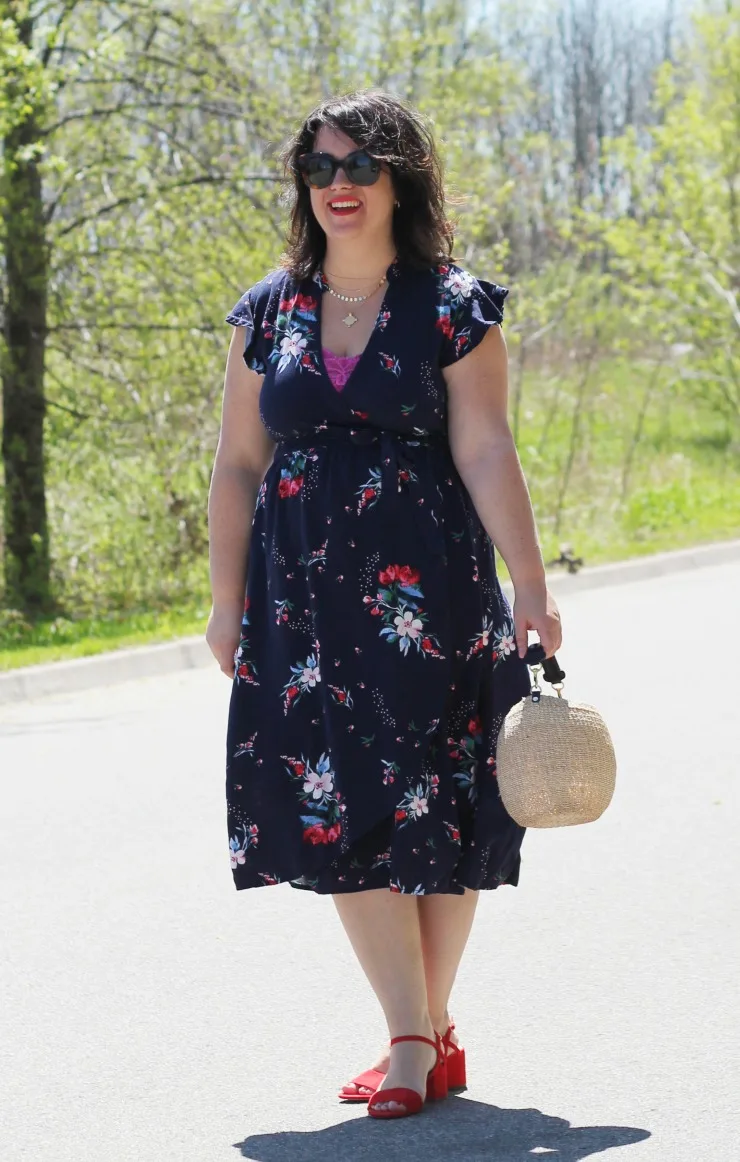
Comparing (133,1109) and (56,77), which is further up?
(56,77)

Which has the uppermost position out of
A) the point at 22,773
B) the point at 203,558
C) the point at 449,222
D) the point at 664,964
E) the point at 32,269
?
the point at 449,222

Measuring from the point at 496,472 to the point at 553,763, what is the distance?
0.55m

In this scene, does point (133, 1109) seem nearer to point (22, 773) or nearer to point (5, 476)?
point (22, 773)

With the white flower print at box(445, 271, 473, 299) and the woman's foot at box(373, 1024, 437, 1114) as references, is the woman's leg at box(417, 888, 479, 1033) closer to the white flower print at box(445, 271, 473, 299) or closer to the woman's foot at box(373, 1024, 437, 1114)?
the woman's foot at box(373, 1024, 437, 1114)

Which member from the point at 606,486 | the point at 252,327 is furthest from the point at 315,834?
the point at 606,486

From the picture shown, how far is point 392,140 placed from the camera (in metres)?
3.50

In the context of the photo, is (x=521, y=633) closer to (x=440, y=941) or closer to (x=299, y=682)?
(x=299, y=682)

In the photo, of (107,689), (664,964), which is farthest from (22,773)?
(664,964)

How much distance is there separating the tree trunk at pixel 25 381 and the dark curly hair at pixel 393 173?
9695 millimetres

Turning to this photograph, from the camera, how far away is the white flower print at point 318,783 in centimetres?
345

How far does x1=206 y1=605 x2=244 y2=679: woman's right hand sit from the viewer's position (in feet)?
11.8

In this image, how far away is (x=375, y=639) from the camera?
3.43m

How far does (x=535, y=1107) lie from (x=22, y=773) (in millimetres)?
4236

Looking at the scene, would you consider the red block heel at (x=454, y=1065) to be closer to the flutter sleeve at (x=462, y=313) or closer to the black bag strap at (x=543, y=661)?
the black bag strap at (x=543, y=661)
